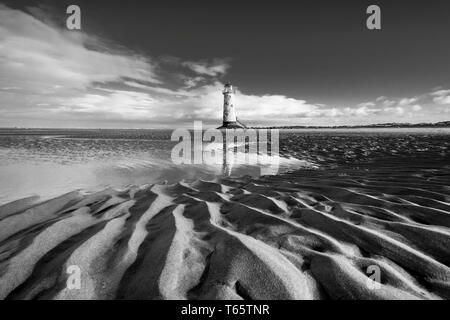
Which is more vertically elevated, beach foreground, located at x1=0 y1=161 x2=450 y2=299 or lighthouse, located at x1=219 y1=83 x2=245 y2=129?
lighthouse, located at x1=219 y1=83 x2=245 y2=129

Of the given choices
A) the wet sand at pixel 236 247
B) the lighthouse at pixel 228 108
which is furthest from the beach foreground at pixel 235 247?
the lighthouse at pixel 228 108

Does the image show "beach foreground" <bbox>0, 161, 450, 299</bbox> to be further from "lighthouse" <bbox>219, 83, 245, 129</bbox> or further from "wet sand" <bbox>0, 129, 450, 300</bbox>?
"lighthouse" <bbox>219, 83, 245, 129</bbox>

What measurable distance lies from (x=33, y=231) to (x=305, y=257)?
10.3 ft

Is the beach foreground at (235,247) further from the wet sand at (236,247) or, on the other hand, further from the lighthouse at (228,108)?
the lighthouse at (228,108)

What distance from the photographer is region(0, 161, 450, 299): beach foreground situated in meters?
1.90

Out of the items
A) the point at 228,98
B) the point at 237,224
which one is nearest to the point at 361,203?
the point at 237,224

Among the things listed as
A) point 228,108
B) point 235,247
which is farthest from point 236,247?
point 228,108

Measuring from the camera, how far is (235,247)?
7.89ft

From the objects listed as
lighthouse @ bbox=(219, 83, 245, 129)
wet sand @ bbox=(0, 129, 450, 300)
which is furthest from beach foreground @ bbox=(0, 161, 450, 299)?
lighthouse @ bbox=(219, 83, 245, 129)

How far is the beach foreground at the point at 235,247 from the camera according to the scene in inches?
74.9

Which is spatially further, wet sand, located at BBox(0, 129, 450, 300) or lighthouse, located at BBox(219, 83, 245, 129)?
lighthouse, located at BBox(219, 83, 245, 129)

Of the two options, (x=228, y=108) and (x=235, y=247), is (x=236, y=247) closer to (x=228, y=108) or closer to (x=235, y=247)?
(x=235, y=247)

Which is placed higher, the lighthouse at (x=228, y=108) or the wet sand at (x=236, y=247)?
the lighthouse at (x=228, y=108)

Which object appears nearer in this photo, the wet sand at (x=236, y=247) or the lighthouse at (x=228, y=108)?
the wet sand at (x=236, y=247)
